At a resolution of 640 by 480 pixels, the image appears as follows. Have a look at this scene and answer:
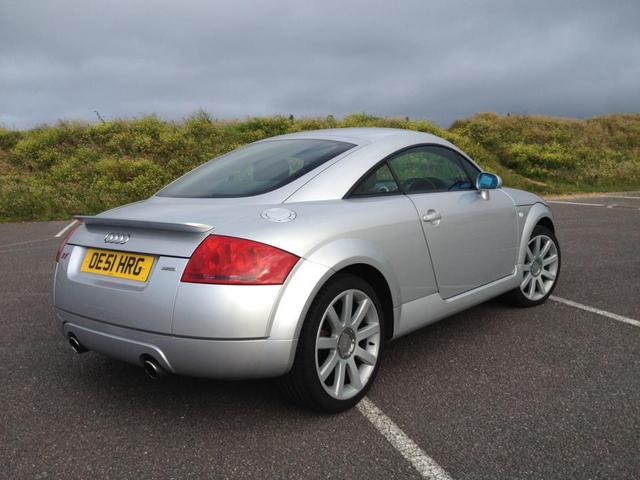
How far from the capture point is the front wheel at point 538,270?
4523 millimetres

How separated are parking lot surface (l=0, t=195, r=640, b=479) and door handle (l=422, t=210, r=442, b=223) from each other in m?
0.93

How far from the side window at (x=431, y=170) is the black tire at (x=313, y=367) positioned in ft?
2.93

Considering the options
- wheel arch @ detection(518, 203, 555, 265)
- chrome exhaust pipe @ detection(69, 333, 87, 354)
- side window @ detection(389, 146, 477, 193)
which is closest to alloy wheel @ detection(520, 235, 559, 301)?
wheel arch @ detection(518, 203, 555, 265)

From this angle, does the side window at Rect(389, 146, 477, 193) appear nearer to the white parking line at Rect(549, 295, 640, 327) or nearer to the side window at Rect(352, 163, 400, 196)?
the side window at Rect(352, 163, 400, 196)

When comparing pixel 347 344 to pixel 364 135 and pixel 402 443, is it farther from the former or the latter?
pixel 364 135

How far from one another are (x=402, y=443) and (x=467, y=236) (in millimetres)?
1591

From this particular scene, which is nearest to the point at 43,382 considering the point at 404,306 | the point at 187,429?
the point at 187,429

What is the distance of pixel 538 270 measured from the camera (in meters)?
4.65

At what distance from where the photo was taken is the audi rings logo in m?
2.71

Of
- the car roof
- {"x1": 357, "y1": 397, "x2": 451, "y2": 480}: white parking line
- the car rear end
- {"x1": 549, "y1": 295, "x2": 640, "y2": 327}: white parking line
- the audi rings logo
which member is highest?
the car roof

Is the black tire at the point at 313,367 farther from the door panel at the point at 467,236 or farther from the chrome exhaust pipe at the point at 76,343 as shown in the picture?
the chrome exhaust pipe at the point at 76,343

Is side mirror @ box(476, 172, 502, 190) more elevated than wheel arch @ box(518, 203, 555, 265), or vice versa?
side mirror @ box(476, 172, 502, 190)

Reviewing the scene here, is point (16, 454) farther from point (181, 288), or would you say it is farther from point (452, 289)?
point (452, 289)

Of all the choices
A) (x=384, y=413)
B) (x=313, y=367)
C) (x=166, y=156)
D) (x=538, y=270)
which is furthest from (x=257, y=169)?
(x=166, y=156)
